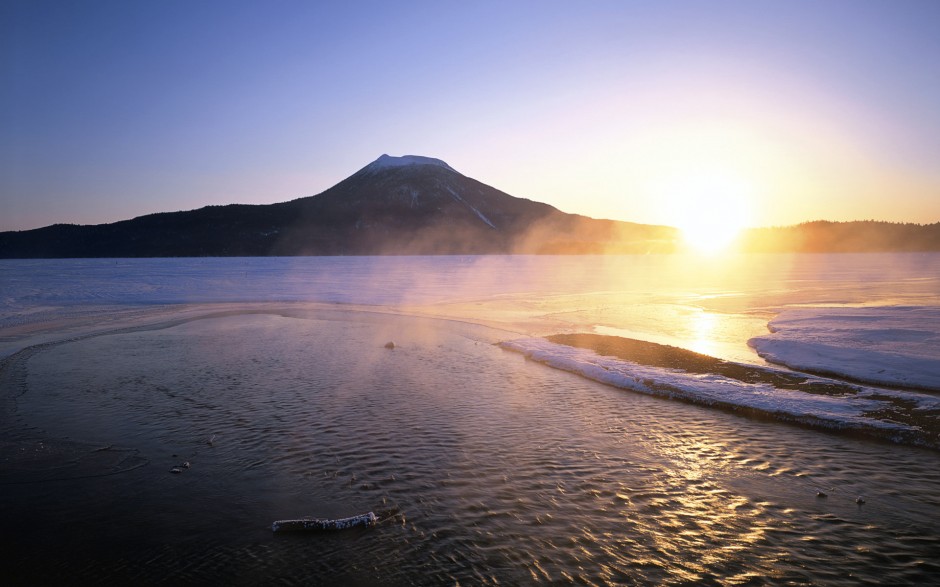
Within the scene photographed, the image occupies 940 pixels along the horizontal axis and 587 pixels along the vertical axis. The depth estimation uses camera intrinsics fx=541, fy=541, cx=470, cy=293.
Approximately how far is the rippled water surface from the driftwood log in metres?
0.15

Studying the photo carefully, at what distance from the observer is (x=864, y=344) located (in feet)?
59.0

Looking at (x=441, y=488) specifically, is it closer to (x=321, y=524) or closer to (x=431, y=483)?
(x=431, y=483)

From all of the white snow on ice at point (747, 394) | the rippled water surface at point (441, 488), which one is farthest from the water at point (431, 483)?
the white snow on ice at point (747, 394)

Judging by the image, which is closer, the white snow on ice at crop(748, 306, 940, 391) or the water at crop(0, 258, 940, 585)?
the water at crop(0, 258, 940, 585)

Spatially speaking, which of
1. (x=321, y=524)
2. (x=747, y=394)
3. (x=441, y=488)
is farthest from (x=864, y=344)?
(x=321, y=524)

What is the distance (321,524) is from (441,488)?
1.89m

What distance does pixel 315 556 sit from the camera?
6.32 m

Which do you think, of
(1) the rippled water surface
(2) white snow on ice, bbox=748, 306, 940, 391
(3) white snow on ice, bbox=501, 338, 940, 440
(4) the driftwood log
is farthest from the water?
(2) white snow on ice, bbox=748, 306, 940, 391

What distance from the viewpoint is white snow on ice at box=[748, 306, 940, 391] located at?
1459 centimetres

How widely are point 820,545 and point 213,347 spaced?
18.6 meters

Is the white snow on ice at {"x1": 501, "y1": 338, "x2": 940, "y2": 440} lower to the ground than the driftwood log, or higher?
higher

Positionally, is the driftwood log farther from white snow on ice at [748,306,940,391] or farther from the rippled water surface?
white snow on ice at [748,306,940,391]

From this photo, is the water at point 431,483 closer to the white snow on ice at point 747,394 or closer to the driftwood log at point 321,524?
the driftwood log at point 321,524

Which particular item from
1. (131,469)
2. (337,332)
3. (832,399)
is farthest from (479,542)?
(337,332)
